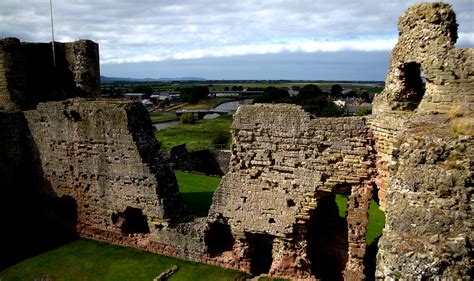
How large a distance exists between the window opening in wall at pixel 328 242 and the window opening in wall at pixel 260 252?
1296 millimetres

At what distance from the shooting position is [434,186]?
670 centimetres

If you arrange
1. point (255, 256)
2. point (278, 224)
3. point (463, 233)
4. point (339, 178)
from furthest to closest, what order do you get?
point (255, 256) → point (278, 224) → point (339, 178) → point (463, 233)

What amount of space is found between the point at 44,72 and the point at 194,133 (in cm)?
4148

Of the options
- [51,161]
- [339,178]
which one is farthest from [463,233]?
[51,161]

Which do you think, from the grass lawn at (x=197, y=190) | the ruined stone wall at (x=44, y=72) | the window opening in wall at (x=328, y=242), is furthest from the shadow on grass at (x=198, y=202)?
the ruined stone wall at (x=44, y=72)

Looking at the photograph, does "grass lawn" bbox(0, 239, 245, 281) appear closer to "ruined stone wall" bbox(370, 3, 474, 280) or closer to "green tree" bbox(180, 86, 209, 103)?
"ruined stone wall" bbox(370, 3, 474, 280)

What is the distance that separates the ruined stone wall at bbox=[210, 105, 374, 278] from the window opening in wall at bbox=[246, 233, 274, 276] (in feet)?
0.42

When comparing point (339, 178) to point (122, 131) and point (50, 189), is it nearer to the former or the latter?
point (122, 131)

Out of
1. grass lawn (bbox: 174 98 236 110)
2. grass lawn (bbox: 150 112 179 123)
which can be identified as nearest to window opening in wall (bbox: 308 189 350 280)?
grass lawn (bbox: 150 112 179 123)

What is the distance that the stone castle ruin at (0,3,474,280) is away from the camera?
22.2 feet

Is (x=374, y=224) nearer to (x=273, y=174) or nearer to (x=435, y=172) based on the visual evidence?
(x=273, y=174)

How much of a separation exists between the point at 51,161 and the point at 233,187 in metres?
7.76

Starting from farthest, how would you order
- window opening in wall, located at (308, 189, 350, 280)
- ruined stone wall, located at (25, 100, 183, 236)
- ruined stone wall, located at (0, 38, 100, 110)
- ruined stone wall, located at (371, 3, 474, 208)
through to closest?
ruined stone wall, located at (0, 38, 100, 110) < ruined stone wall, located at (25, 100, 183, 236) < window opening in wall, located at (308, 189, 350, 280) < ruined stone wall, located at (371, 3, 474, 208)

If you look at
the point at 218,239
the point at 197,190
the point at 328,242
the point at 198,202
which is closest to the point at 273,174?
the point at 328,242
